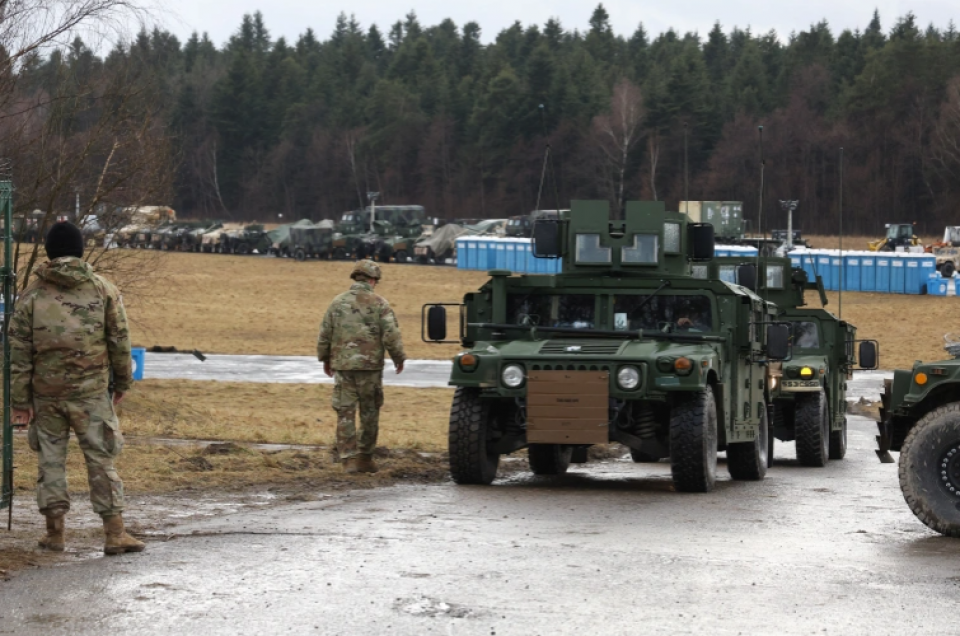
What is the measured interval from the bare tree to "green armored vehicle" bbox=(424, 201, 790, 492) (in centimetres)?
7531

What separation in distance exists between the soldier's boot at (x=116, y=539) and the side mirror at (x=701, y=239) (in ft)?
23.4

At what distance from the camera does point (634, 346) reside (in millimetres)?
13062

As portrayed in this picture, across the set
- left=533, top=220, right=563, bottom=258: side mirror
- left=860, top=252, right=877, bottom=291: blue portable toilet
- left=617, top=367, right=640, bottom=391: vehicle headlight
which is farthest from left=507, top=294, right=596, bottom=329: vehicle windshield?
left=860, top=252, right=877, bottom=291: blue portable toilet

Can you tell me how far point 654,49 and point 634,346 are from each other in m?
129

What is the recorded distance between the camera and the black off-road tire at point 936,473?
33.8 ft

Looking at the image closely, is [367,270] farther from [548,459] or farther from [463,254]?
[463,254]

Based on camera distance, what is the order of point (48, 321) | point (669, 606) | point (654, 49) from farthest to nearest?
point (654, 49), point (48, 321), point (669, 606)

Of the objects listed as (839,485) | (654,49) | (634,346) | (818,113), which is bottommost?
(839,485)

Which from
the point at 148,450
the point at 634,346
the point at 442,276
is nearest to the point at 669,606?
the point at 634,346

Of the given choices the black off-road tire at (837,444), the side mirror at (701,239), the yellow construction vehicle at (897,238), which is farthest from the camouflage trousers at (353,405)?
the yellow construction vehicle at (897,238)

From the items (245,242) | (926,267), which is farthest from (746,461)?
(245,242)

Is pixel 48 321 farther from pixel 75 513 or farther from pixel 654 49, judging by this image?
pixel 654 49

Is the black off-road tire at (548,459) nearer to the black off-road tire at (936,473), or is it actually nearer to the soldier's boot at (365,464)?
the soldier's boot at (365,464)

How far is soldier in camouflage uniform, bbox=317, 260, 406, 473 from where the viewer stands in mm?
13484
